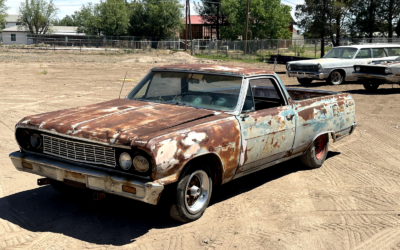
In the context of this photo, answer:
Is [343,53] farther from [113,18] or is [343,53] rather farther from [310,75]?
[113,18]

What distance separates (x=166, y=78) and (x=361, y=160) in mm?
3666

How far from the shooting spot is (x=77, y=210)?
5.01 metres

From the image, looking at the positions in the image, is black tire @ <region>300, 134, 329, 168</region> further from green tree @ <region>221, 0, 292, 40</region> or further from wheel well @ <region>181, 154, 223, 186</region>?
green tree @ <region>221, 0, 292, 40</region>

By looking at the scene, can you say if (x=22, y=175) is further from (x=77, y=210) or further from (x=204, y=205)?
(x=204, y=205)

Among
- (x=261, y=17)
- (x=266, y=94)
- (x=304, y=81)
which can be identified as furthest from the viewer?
(x=261, y=17)

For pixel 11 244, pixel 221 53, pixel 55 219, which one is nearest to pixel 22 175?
pixel 55 219

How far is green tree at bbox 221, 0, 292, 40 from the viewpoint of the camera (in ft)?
207

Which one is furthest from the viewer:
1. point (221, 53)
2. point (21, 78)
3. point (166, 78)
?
point (221, 53)

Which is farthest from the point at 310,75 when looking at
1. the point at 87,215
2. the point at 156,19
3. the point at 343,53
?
the point at 156,19

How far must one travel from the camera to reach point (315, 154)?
6965 mm

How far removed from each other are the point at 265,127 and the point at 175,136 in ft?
5.01

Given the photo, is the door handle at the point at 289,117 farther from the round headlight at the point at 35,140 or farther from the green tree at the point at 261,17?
the green tree at the point at 261,17

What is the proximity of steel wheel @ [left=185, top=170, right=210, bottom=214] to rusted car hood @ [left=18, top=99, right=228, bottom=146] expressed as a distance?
0.57 metres

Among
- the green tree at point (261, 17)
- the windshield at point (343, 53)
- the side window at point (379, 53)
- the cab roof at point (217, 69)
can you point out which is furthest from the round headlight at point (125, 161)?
the green tree at point (261, 17)
